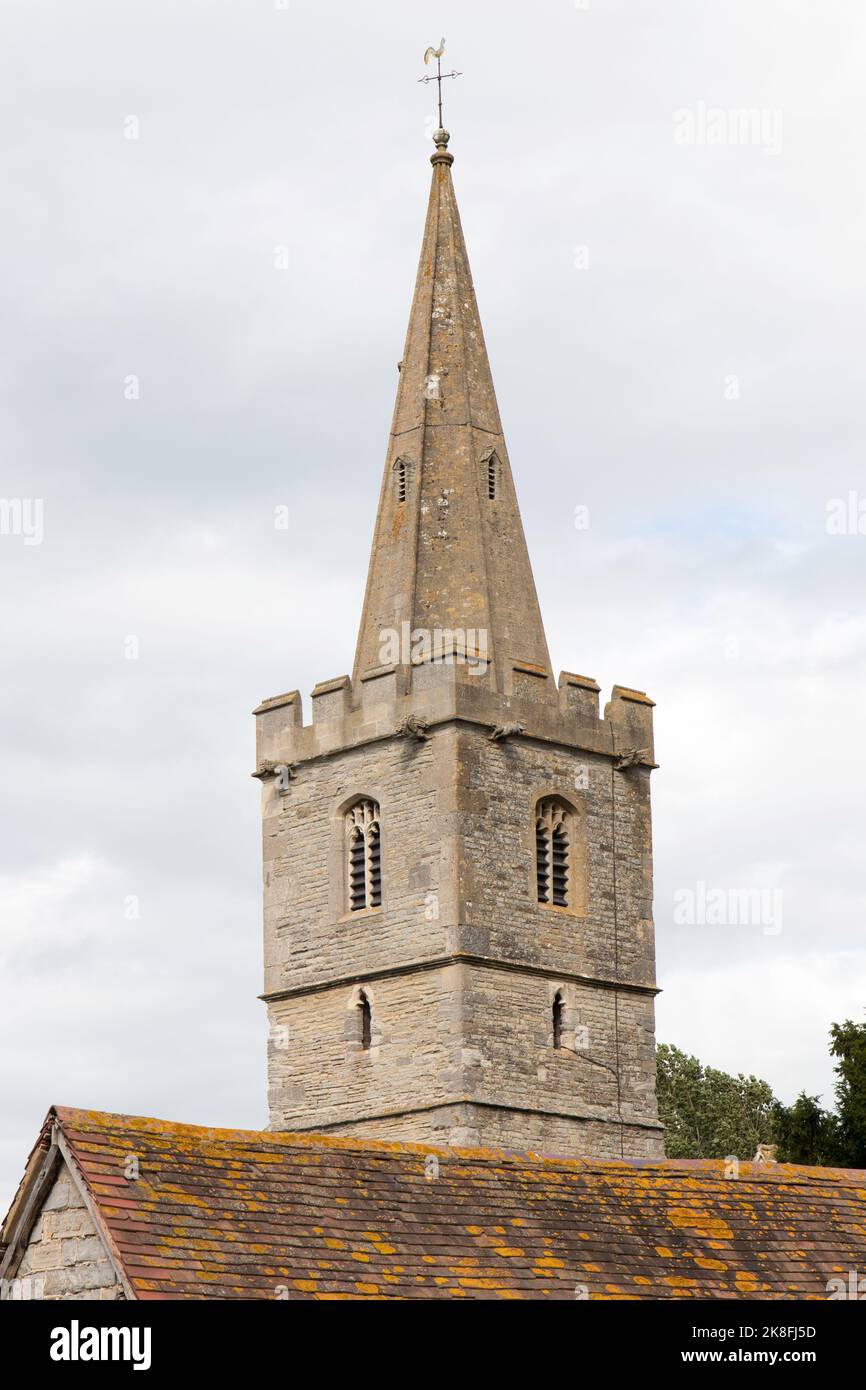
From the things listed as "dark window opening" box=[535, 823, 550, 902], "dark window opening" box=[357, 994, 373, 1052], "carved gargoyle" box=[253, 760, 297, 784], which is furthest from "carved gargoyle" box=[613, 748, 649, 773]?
"dark window opening" box=[357, 994, 373, 1052]

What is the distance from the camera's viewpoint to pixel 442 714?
4372cm

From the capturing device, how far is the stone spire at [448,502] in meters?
45.8

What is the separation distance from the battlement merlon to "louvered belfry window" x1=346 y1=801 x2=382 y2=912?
1.13 m

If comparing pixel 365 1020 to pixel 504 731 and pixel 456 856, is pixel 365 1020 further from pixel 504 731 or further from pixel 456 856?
pixel 504 731

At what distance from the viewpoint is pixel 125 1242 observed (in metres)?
18.0

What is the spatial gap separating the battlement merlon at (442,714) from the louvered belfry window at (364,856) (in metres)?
1.13

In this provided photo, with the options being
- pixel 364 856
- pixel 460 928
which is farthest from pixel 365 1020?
pixel 364 856

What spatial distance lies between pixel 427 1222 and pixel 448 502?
28.0 m

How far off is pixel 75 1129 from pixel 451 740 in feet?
81.7

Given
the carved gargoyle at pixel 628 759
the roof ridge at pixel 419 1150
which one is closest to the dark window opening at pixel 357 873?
the carved gargoyle at pixel 628 759

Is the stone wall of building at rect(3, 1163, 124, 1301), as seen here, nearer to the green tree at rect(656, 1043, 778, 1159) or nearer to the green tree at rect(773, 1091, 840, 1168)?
the green tree at rect(773, 1091, 840, 1168)

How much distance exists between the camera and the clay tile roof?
720 inches
